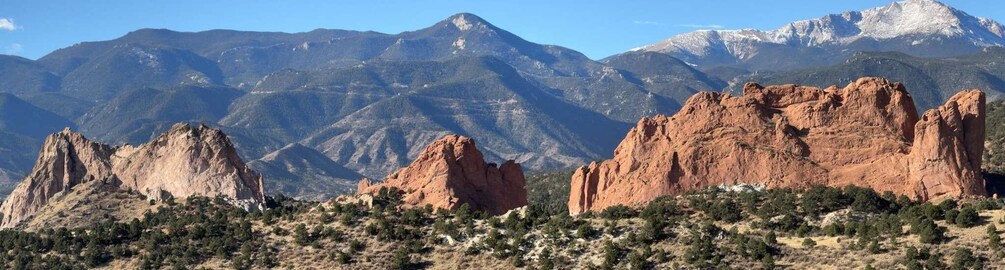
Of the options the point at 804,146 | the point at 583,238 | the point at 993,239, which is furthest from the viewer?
the point at 804,146

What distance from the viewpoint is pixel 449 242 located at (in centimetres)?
8250

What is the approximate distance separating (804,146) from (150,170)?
5604cm

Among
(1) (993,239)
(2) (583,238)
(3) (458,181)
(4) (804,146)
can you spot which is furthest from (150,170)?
(1) (993,239)

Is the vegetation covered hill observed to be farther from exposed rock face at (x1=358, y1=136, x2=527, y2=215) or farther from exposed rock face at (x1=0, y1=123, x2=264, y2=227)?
exposed rock face at (x1=0, y1=123, x2=264, y2=227)

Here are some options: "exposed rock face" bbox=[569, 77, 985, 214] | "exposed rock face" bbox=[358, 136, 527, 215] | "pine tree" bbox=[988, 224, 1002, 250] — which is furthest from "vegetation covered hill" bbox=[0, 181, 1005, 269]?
"exposed rock face" bbox=[569, 77, 985, 214]

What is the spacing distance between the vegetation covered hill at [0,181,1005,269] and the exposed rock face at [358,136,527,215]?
1775mm

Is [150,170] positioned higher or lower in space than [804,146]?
lower

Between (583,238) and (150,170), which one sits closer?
(583,238)

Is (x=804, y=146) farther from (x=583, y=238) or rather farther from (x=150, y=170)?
(x=150, y=170)

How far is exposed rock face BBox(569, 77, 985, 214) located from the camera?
271 ft

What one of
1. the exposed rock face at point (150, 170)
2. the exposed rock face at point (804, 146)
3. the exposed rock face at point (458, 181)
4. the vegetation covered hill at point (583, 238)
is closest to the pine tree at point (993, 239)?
the vegetation covered hill at point (583, 238)

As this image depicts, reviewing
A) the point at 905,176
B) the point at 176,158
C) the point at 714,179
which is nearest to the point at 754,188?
the point at 714,179

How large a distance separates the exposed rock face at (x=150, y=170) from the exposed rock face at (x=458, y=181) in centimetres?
1896

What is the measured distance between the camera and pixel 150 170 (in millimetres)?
119625
